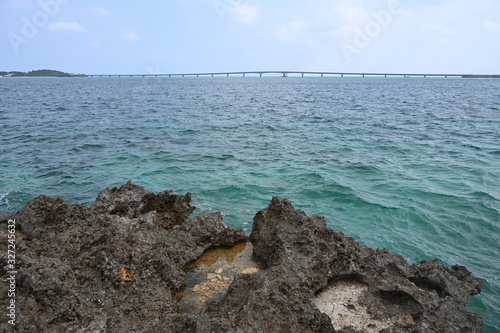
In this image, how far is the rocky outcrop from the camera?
376 centimetres

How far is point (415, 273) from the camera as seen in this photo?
511 cm

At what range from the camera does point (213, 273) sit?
17.4 feet

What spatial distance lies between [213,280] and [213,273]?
0.19 m

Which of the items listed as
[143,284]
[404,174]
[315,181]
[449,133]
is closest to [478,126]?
[449,133]

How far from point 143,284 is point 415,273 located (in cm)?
427

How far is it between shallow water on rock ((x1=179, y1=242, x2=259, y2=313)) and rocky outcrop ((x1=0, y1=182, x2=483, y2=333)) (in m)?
0.03

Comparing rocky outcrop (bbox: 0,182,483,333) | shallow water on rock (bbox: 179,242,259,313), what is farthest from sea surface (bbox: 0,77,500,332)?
shallow water on rock (bbox: 179,242,259,313)

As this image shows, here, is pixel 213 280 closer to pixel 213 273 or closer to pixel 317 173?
pixel 213 273

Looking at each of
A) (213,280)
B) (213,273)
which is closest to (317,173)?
(213,273)

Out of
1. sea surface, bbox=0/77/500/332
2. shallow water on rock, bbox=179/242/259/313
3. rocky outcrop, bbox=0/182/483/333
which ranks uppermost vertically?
rocky outcrop, bbox=0/182/483/333

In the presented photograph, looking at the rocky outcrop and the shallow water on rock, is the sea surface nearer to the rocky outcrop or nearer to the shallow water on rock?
the rocky outcrop

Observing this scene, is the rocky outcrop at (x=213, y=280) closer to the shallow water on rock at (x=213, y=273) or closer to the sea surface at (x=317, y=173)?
the shallow water on rock at (x=213, y=273)

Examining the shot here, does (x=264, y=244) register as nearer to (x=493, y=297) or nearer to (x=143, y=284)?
(x=143, y=284)

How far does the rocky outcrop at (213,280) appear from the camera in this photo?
376 cm
